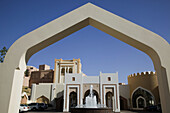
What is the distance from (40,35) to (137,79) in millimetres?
21469

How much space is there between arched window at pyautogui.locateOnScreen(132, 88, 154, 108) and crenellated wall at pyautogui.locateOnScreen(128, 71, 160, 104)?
0.52 meters

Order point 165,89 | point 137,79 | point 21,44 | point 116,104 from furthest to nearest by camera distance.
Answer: point 137,79
point 116,104
point 21,44
point 165,89

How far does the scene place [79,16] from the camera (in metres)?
3.76

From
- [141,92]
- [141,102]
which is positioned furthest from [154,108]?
[141,92]

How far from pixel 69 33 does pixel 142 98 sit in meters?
21.1

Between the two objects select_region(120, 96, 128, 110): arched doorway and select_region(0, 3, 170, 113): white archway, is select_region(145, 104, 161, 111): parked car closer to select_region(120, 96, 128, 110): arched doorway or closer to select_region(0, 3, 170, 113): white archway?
select_region(120, 96, 128, 110): arched doorway

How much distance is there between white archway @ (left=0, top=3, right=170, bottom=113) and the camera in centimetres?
324

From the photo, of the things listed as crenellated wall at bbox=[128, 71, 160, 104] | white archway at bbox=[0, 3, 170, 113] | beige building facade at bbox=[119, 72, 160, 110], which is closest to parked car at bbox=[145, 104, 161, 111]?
beige building facade at bbox=[119, 72, 160, 110]

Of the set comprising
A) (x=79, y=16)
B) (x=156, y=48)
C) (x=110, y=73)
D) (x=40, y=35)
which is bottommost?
(x=156, y=48)

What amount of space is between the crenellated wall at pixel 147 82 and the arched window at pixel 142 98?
52 cm

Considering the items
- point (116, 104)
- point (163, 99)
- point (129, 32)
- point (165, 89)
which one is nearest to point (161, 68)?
point (165, 89)

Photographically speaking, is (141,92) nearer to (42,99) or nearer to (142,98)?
(142,98)

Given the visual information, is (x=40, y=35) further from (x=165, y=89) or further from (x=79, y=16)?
(x=165, y=89)

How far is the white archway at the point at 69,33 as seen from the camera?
3244 millimetres
